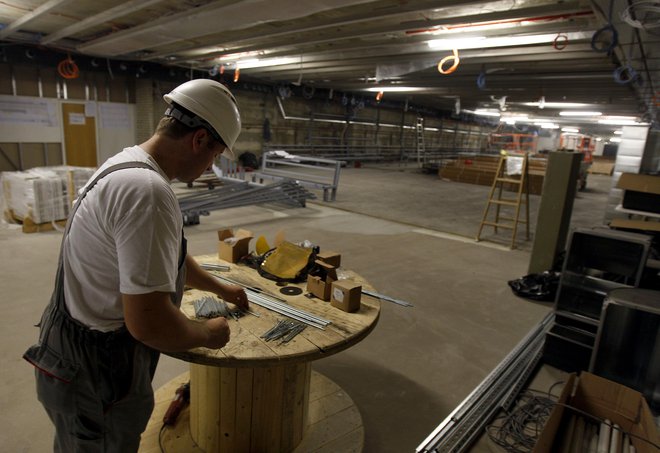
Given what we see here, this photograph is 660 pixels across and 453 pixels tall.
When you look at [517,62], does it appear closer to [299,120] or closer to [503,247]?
[503,247]

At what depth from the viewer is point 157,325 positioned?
38.0 inches

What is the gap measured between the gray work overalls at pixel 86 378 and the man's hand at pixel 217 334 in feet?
0.64

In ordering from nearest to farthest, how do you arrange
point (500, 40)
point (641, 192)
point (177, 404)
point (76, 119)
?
point (177, 404)
point (641, 192)
point (500, 40)
point (76, 119)

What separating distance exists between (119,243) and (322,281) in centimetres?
93

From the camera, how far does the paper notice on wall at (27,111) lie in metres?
7.30

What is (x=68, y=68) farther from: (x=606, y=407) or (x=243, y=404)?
(x=606, y=407)

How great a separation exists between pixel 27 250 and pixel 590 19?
6331 mm

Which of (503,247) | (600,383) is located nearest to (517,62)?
(503,247)

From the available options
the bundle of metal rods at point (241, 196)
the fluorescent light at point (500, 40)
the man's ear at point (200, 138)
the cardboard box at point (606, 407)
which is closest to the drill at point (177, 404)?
the man's ear at point (200, 138)

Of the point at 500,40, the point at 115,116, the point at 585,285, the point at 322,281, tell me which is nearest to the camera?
the point at 322,281

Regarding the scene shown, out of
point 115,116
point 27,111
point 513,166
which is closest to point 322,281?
point 27,111

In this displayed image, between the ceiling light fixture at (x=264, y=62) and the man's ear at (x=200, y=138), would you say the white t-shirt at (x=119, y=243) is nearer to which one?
the man's ear at (x=200, y=138)

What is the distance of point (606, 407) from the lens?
6.20 ft

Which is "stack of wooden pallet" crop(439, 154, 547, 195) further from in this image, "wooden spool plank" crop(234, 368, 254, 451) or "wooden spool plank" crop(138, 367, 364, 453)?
"wooden spool plank" crop(234, 368, 254, 451)
